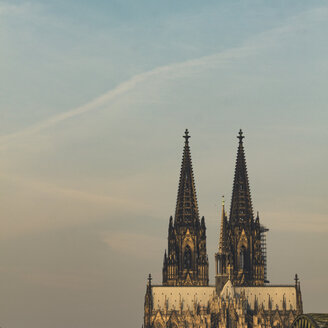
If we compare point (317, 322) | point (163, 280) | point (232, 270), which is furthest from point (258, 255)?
point (317, 322)

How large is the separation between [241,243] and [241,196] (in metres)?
7.80

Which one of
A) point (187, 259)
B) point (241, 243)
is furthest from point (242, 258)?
point (187, 259)

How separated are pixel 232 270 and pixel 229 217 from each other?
9530 millimetres

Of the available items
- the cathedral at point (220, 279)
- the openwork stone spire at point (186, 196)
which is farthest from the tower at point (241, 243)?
the openwork stone spire at point (186, 196)

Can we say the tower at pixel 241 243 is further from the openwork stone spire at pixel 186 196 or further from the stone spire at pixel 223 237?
the openwork stone spire at pixel 186 196

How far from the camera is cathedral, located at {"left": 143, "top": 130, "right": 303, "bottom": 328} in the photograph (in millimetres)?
157625

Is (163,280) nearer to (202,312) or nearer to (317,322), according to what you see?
(202,312)

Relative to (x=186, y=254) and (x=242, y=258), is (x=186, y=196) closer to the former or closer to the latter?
(x=186, y=254)

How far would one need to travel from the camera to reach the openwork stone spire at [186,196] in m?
163

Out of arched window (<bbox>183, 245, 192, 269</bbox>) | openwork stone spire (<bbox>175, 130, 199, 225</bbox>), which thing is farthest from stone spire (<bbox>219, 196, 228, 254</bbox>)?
arched window (<bbox>183, 245, 192, 269</bbox>)

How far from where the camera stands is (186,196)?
538 feet

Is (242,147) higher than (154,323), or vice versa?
(242,147)

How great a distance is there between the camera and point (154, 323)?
159625 mm

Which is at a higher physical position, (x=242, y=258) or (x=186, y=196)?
(x=186, y=196)
